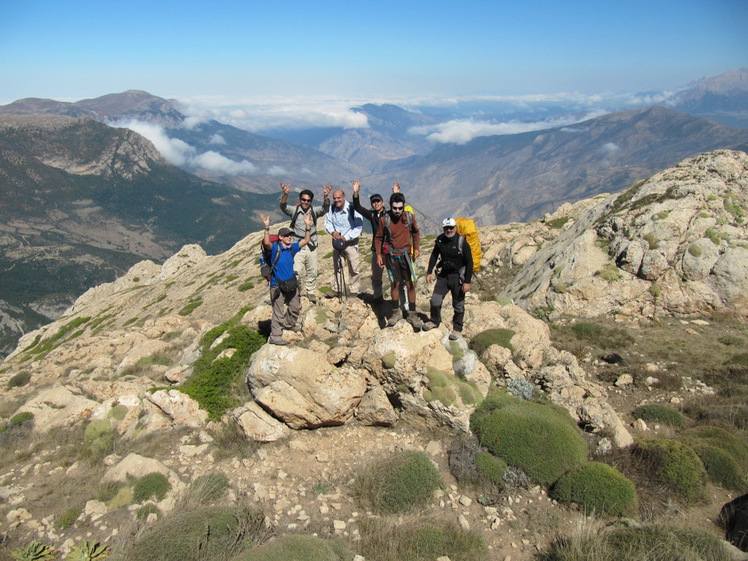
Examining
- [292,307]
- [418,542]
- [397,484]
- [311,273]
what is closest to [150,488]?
[397,484]

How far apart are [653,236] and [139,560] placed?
67.8 feet

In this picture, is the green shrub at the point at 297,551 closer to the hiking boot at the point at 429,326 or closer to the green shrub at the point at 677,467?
the hiking boot at the point at 429,326

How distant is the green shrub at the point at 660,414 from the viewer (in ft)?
35.7

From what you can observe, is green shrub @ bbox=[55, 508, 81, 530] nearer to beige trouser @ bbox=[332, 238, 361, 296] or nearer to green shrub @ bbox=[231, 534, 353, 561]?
green shrub @ bbox=[231, 534, 353, 561]

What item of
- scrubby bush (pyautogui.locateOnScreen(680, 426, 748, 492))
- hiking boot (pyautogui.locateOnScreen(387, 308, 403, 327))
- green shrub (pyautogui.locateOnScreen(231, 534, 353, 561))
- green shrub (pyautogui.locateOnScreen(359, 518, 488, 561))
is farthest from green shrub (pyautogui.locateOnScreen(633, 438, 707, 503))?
green shrub (pyautogui.locateOnScreen(231, 534, 353, 561))

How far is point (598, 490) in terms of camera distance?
26.7ft

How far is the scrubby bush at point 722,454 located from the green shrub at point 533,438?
2569 millimetres

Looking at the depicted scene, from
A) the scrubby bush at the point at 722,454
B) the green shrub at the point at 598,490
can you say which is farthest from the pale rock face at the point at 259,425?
the scrubby bush at the point at 722,454

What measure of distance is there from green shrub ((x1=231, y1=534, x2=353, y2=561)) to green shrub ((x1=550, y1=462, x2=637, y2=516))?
4856mm

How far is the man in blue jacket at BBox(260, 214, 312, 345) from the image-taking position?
37.3ft

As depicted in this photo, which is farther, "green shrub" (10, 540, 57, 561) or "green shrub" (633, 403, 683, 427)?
"green shrub" (633, 403, 683, 427)

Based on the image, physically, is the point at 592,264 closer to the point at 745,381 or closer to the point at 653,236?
the point at 653,236

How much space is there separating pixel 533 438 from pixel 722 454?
4267 millimetres

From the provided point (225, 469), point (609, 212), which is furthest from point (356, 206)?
point (609, 212)
